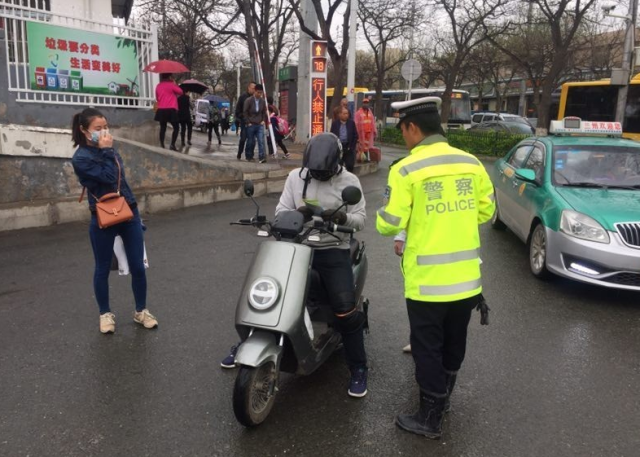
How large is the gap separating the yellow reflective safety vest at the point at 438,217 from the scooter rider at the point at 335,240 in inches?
17.7

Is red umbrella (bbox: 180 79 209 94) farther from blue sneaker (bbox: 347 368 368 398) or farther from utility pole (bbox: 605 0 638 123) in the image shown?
blue sneaker (bbox: 347 368 368 398)

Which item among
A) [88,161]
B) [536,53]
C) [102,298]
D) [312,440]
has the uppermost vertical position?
[536,53]

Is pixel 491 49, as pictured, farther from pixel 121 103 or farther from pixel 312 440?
pixel 312 440

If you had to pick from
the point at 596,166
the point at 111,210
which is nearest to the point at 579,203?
the point at 596,166

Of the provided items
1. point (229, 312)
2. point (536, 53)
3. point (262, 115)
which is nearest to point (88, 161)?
point (229, 312)

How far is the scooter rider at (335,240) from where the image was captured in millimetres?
3270

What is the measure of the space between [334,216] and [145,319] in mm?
2119

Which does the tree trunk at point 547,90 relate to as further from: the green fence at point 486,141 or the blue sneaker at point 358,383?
the blue sneaker at point 358,383

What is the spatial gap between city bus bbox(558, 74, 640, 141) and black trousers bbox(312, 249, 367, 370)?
16621 millimetres

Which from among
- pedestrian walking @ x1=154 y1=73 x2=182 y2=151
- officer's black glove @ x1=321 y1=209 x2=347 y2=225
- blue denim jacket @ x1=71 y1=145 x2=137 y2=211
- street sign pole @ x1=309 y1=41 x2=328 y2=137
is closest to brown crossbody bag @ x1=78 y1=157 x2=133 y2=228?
blue denim jacket @ x1=71 y1=145 x2=137 y2=211

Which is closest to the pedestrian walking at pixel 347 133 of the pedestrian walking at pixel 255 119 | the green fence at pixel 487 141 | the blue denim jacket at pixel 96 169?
the pedestrian walking at pixel 255 119

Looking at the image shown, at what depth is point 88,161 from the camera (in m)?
3.97

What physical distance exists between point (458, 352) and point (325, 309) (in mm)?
920

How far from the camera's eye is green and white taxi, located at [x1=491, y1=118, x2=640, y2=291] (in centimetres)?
501
